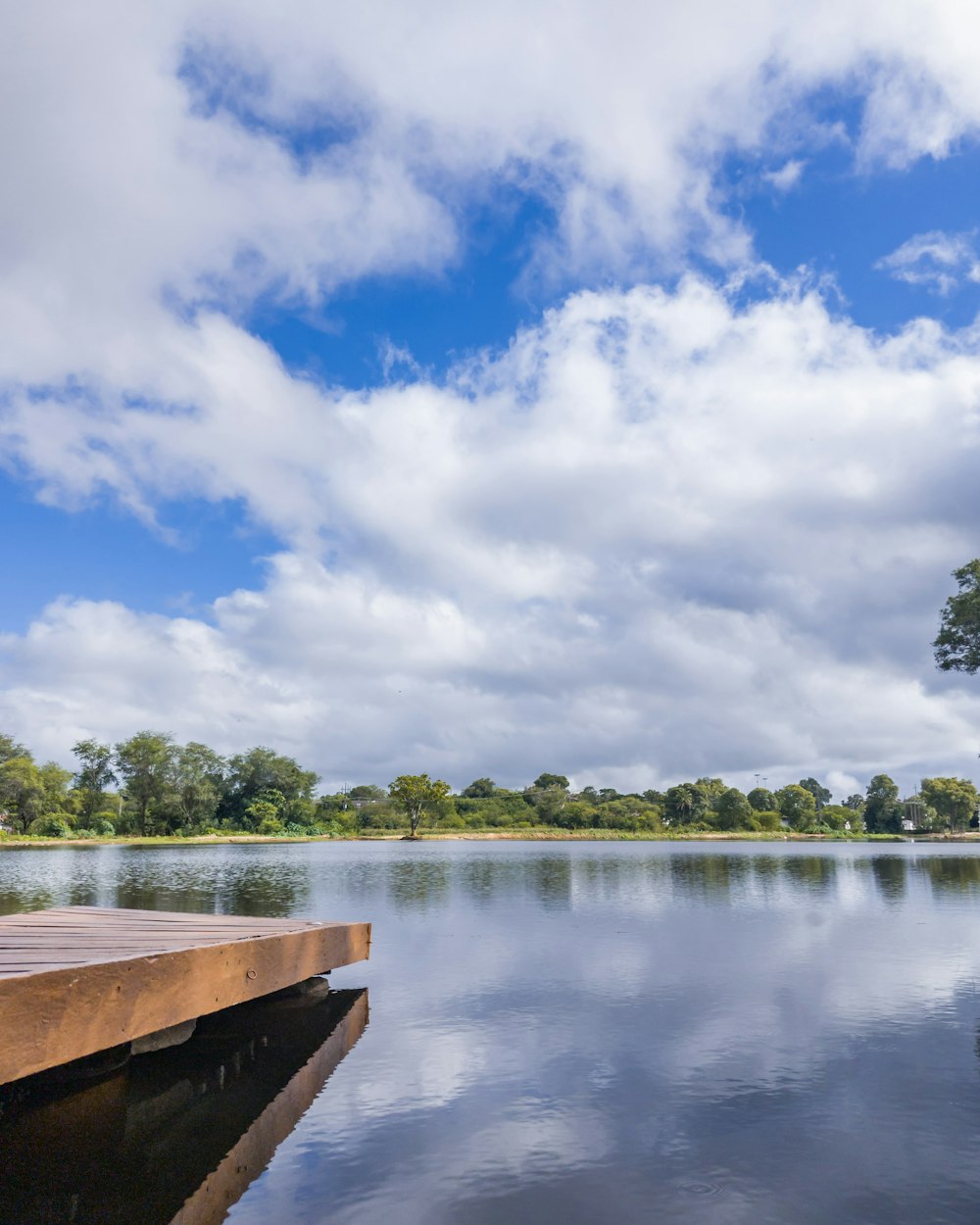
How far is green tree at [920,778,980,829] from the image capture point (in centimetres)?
14138

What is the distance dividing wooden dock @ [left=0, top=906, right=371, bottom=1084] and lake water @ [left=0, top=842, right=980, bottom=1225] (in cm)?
119

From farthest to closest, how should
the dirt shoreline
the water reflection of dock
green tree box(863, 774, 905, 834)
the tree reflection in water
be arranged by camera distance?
green tree box(863, 774, 905, 834) < the dirt shoreline < the tree reflection in water < the water reflection of dock

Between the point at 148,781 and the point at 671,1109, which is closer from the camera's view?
the point at 671,1109

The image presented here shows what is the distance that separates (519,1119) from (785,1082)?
2.31 m

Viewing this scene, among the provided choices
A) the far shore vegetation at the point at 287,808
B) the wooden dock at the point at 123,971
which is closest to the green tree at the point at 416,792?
the far shore vegetation at the point at 287,808

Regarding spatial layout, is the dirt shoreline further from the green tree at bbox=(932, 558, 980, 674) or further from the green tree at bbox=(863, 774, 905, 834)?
the green tree at bbox=(932, 558, 980, 674)

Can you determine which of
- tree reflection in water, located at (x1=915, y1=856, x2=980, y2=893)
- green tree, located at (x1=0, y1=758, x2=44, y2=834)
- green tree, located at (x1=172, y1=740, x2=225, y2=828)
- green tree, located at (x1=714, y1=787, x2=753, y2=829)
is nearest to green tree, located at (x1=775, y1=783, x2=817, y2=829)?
green tree, located at (x1=714, y1=787, x2=753, y2=829)

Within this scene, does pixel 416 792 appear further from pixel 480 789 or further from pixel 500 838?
pixel 480 789

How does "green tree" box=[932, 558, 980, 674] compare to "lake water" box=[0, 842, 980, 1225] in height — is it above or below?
above

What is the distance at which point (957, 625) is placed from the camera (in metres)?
42.9

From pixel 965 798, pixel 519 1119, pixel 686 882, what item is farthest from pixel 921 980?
pixel 965 798

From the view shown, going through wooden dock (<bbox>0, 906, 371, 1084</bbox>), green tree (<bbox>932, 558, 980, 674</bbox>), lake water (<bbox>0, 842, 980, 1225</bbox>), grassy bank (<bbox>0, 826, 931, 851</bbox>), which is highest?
green tree (<bbox>932, 558, 980, 674</bbox>)

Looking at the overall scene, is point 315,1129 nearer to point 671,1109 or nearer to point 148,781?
point 671,1109

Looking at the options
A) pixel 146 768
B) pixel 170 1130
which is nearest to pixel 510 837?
pixel 146 768
